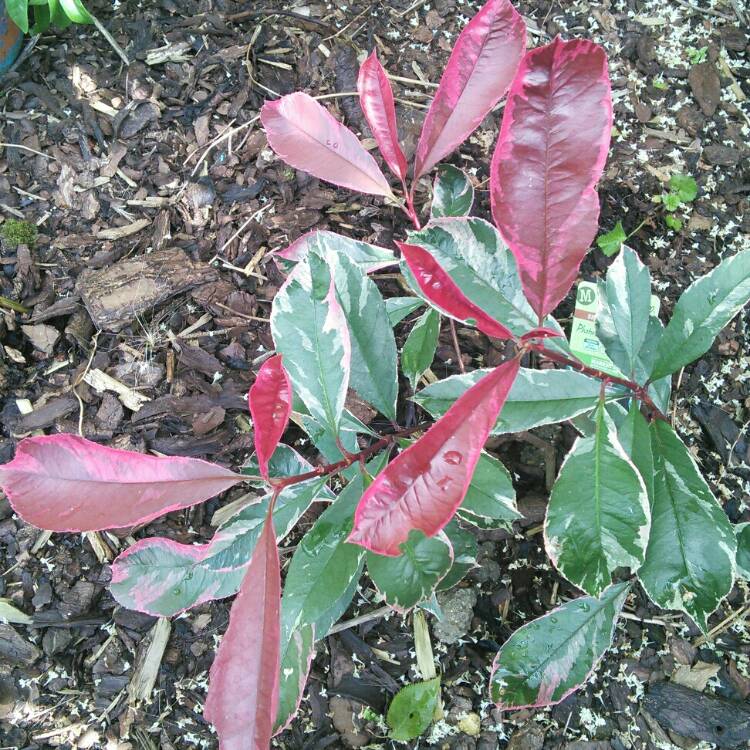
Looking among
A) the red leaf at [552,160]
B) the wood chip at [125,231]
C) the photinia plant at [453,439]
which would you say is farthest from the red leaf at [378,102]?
the wood chip at [125,231]

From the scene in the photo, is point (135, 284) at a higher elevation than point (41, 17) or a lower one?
lower

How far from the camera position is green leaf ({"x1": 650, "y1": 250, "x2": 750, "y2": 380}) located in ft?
3.17

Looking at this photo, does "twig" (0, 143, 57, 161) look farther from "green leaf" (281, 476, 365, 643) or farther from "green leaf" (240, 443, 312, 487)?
"green leaf" (281, 476, 365, 643)

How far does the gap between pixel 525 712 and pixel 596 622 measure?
0.26m

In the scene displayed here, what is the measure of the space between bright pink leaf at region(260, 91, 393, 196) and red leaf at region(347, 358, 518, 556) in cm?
70

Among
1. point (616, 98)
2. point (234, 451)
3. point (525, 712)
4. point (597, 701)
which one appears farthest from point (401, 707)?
point (616, 98)

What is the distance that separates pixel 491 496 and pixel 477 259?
371 millimetres

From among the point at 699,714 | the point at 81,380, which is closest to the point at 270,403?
the point at 81,380

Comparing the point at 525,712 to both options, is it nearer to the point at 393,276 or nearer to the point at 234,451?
the point at 234,451

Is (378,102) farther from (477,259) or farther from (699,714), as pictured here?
(699,714)

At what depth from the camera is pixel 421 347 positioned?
115 centimetres

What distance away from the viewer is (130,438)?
1.34m

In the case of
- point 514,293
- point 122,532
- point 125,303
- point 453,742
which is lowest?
point 453,742

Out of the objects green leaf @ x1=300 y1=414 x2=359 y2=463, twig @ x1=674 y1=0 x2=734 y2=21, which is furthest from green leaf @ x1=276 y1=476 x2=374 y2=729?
twig @ x1=674 y1=0 x2=734 y2=21
